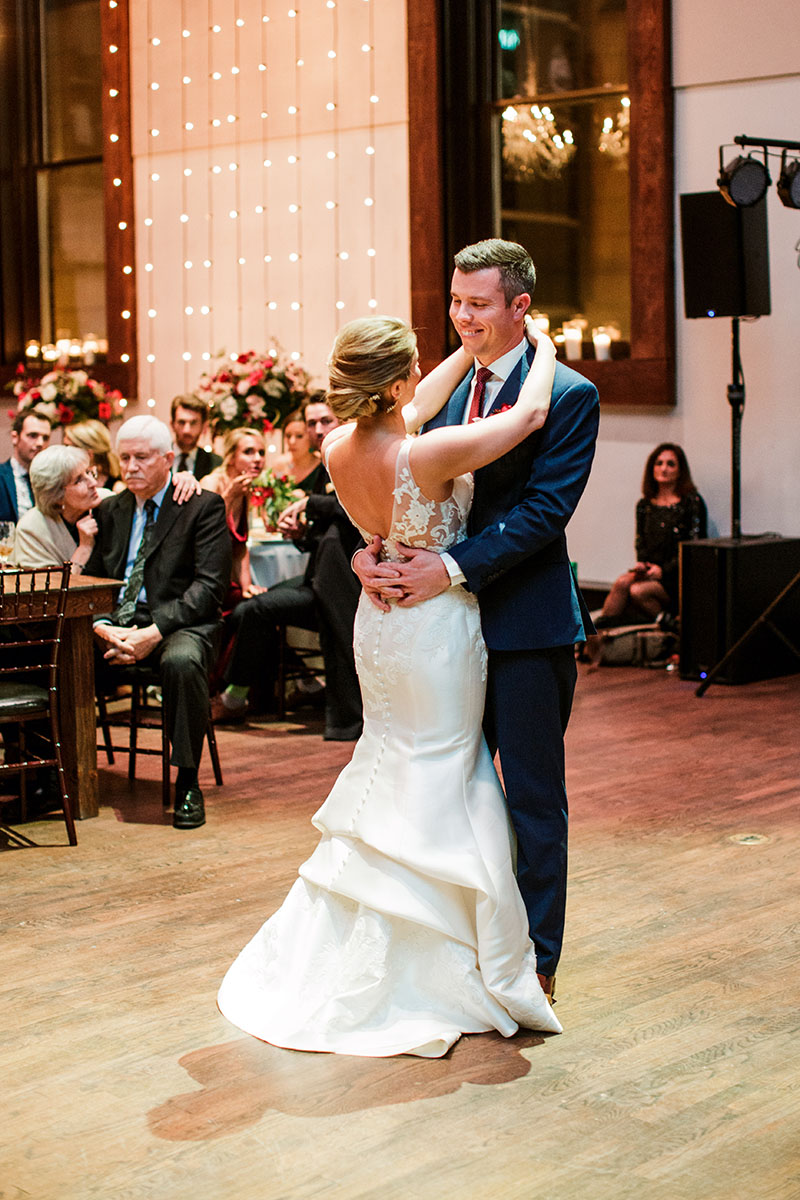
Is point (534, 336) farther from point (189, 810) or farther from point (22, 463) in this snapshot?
point (22, 463)

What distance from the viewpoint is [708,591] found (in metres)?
7.74

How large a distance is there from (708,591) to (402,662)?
15.4ft

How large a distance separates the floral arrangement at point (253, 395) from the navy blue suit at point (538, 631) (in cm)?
493

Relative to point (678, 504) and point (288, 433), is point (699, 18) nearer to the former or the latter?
point (678, 504)

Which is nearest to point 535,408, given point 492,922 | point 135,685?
point 492,922

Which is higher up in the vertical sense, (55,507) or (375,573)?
(55,507)

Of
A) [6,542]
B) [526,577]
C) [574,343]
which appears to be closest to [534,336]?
[526,577]

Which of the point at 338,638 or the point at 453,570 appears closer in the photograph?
the point at 453,570

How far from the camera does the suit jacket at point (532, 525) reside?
325cm

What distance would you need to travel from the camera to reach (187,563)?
17.9 feet

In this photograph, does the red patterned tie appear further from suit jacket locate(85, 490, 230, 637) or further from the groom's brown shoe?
suit jacket locate(85, 490, 230, 637)

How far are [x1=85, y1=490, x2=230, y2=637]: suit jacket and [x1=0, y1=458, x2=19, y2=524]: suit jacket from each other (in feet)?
8.14

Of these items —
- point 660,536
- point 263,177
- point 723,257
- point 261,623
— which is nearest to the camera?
point 261,623

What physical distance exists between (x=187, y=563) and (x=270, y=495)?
1.94 metres
